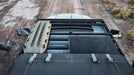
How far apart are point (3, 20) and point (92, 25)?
7.22m

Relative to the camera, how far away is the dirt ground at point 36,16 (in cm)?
537

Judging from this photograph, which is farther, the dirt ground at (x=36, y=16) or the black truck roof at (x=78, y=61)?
the dirt ground at (x=36, y=16)

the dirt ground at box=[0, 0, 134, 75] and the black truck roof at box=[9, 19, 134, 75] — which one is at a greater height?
the black truck roof at box=[9, 19, 134, 75]

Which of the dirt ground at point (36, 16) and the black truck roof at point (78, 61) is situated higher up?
the black truck roof at point (78, 61)

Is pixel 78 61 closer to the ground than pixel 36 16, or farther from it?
farther from it

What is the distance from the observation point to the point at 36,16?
8.73m

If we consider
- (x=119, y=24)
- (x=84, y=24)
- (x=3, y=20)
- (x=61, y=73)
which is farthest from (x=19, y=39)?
(x=119, y=24)

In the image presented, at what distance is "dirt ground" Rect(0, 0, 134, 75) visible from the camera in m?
5.37

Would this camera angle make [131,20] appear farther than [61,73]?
Yes

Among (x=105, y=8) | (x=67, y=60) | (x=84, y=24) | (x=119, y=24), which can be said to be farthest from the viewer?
(x=105, y=8)

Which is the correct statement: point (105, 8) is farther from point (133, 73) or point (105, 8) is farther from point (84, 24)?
point (133, 73)

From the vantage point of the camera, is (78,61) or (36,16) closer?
(78,61)

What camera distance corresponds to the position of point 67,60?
2234 mm

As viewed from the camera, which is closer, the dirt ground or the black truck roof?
the black truck roof
